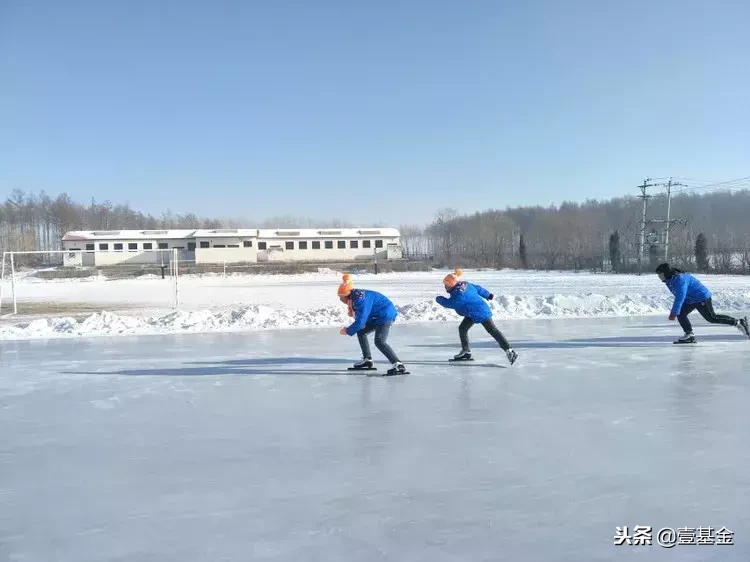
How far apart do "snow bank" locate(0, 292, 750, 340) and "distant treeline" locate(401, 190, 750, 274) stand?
114 ft

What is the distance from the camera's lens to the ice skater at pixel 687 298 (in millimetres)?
Answer: 8336

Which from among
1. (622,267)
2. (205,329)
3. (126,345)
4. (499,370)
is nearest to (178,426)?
(499,370)

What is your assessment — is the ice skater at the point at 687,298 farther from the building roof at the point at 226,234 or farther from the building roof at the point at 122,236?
the building roof at the point at 122,236

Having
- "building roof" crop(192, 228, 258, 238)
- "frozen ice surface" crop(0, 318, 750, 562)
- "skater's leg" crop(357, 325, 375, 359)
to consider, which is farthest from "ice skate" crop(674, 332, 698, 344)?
"building roof" crop(192, 228, 258, 238)

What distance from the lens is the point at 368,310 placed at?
671 cm

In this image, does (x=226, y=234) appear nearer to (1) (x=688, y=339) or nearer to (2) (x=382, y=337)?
(1) (x=688, y=339)

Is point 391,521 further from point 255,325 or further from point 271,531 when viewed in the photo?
point 255,325

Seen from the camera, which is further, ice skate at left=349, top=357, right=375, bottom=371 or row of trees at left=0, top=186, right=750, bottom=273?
row of trees at left=0, top=186, right=750, bottom=273

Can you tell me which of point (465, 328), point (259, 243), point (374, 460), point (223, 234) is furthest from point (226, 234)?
point (374, 460)

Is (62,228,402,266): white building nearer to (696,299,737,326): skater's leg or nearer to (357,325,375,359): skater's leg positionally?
(696,299,737,326): skater's leg

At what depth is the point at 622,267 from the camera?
41.6 metres

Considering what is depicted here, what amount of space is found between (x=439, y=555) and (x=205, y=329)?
998 centimetres

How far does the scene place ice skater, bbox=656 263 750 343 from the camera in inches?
328

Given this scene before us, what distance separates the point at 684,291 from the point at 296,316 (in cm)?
782
